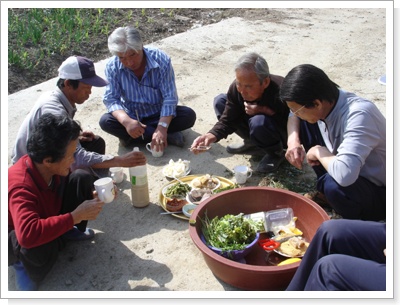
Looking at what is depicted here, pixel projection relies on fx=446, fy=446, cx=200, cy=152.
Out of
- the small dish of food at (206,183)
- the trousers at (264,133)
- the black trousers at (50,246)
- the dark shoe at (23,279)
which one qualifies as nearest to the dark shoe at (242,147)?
the trousers at (264,133)

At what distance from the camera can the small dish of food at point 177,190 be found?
3836mm

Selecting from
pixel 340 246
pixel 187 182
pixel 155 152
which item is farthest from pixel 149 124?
pixel 340 246

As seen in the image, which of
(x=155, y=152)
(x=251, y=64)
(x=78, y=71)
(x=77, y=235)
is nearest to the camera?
(x=77, y=235)

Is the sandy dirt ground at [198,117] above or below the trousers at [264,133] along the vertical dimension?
below

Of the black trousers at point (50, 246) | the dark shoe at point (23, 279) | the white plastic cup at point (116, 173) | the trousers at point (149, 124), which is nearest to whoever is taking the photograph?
the black trousers at point (50, 246)

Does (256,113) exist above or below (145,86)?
below

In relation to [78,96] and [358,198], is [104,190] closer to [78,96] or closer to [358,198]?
[78,96]

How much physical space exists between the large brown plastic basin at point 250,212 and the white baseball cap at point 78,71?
1393mm

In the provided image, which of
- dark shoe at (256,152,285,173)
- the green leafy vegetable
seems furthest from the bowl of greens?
dark shoe at (256,152,285,173)

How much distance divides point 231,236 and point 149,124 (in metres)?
2.04

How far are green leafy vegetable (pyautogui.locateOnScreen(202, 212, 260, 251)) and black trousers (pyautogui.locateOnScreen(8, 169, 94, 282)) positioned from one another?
0.91m

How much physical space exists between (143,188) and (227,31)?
5.24 meters

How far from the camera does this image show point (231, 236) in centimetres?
303

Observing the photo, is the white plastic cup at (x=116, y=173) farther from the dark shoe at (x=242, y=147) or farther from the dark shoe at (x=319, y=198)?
the dark shoe at (x=319, y=198)
